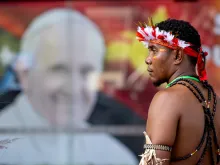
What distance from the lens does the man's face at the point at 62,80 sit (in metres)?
9.16

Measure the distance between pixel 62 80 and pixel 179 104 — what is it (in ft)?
18.3

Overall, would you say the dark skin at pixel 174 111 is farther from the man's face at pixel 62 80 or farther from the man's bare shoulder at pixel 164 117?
the man's face at pixel 62 80

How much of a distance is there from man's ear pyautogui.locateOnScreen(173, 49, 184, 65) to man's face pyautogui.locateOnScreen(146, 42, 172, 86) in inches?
1.2

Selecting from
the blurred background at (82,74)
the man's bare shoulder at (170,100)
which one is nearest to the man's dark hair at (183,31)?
the man's bare shoulder at (170,100)

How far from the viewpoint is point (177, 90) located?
3795 mm

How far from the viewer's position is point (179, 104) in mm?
3703

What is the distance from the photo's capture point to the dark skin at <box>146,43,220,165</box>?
3625mm

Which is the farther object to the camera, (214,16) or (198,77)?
(214,16)

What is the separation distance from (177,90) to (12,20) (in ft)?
18.9

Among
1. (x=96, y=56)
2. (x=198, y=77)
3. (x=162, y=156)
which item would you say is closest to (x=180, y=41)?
(x=198, y=77)

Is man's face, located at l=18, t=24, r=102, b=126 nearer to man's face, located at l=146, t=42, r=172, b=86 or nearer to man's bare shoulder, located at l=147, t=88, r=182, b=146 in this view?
man's face, located at l=146, t=42, r=172, b=86

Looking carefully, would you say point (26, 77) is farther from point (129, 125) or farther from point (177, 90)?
point (177, 90)

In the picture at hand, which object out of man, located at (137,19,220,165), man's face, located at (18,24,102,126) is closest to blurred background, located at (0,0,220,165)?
man's face, located at (18,24,102,126)

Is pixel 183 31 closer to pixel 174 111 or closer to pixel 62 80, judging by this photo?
pixel 174 111
